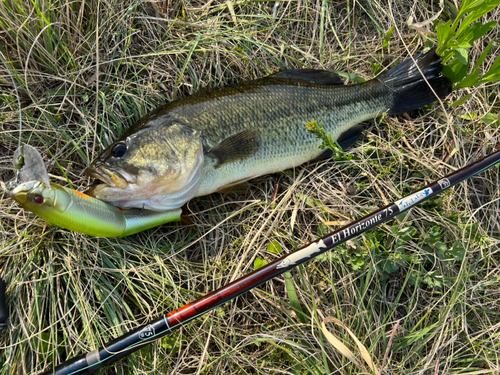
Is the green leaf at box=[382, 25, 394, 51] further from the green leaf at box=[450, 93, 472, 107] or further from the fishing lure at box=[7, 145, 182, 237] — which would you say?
the fishing lure at box=[7, 145, 182, 237]

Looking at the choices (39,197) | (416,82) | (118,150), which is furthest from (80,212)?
(416,82)

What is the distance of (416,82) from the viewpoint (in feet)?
9.23

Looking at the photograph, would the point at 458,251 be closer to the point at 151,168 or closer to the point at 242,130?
the point at 242,130

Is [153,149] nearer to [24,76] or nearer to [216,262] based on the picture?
[216,262]

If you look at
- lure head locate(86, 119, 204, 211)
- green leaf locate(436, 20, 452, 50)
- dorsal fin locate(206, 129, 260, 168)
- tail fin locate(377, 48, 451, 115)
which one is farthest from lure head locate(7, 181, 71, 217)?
green leaf locate(436, 20, 452, 50)

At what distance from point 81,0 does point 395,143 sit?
2.69 meters

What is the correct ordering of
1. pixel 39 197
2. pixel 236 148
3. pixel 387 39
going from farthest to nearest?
pixel 387 39
pixel 236 148
pixel 39 197

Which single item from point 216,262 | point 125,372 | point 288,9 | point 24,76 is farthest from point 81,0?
point 125,372

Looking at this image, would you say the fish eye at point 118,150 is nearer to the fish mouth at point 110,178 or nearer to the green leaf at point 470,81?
the fish mouth at point 110,178

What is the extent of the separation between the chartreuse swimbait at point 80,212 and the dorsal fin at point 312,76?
139cm

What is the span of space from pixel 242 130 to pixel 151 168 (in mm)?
695

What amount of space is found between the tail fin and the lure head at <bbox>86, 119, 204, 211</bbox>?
168 cm

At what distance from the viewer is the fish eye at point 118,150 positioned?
2252 mm

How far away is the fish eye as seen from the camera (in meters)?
2.25
